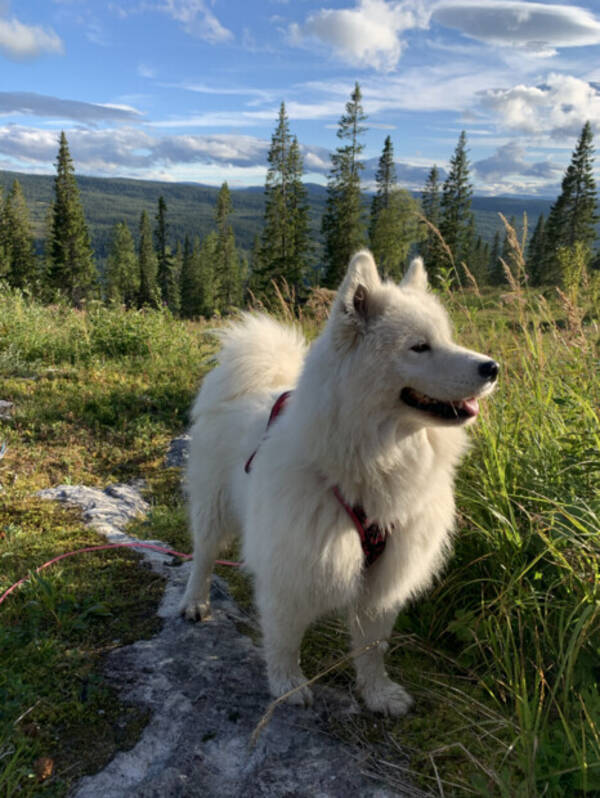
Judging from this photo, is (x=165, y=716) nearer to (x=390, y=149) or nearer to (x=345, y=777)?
(x=345, y=777)

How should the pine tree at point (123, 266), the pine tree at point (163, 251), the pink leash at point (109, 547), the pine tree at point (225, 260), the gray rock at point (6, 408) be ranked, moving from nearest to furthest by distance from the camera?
the pink leash at point (109, 547) → the gray rock at point (6, 408) → the pine tree at point (225, 260) → the pine tree at point (163, 251) → the pine tree at point (123, 266)

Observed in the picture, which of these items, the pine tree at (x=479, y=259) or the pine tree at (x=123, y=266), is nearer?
the pine tree at (x=479, y=259)

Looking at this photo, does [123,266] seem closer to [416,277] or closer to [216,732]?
[416,277]

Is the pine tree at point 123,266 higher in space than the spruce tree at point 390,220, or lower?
lower

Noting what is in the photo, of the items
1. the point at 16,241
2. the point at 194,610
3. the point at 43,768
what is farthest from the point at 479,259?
the point at 43,768

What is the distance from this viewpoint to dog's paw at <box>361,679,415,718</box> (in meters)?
2.53

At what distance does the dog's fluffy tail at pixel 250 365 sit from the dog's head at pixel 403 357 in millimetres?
1088

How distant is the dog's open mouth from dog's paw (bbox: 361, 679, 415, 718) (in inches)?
57.4

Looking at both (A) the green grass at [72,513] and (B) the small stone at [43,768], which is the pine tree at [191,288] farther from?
(B) the small stone at [43,768]

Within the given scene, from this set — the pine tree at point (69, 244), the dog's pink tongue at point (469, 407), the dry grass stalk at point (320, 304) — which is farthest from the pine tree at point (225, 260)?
the dog's pink tongue at point (469, 407)

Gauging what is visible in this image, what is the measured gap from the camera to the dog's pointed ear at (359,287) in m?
2.14

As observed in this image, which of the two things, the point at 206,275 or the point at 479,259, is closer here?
the point at 206,275

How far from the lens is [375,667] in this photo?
2604mm

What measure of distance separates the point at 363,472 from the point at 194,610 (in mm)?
1616
